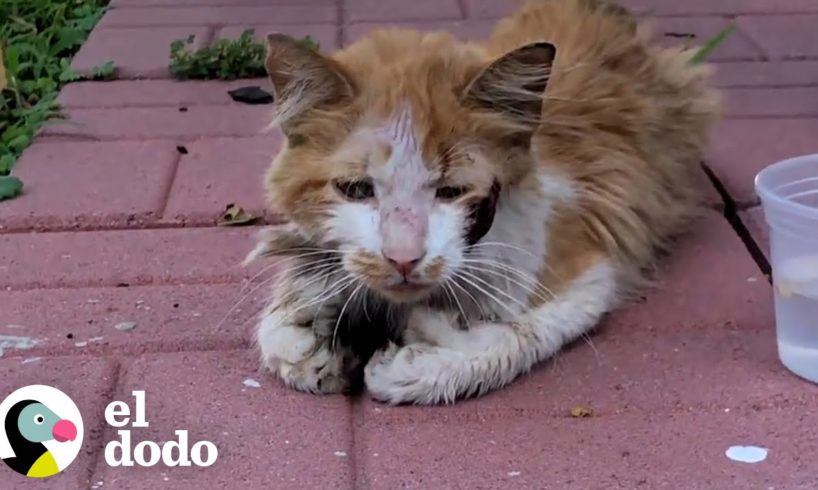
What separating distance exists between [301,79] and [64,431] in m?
0.75

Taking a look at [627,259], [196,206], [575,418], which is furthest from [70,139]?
[575,418]

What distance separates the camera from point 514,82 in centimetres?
228

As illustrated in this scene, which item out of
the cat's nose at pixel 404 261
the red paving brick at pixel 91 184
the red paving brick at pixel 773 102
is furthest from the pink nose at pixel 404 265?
the red paving brick at pixel 773 102

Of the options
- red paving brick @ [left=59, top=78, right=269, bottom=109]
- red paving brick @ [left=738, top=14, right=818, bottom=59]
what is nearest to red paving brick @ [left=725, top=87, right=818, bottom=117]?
red paving brick @ [left=738, top=14, right=818, bottom=59]

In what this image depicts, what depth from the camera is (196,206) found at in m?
3.27

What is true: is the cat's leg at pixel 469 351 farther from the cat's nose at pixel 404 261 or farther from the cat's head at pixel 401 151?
the cat's nose at pixel 404 261

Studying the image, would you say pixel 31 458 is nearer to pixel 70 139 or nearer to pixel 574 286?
pixel 574 286

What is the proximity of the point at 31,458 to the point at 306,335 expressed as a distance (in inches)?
22.4

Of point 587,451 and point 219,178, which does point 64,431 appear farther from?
point 219,178

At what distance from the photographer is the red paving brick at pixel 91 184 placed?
3.21m

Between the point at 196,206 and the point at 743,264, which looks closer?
the point at 743,264

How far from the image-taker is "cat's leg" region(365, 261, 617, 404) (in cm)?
232

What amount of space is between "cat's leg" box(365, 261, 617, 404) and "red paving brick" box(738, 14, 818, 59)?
2281 mm

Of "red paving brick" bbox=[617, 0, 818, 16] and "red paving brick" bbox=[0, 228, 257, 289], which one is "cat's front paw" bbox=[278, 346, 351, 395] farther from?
"red paving brick" bbox=[617, 0, 818, 16]
